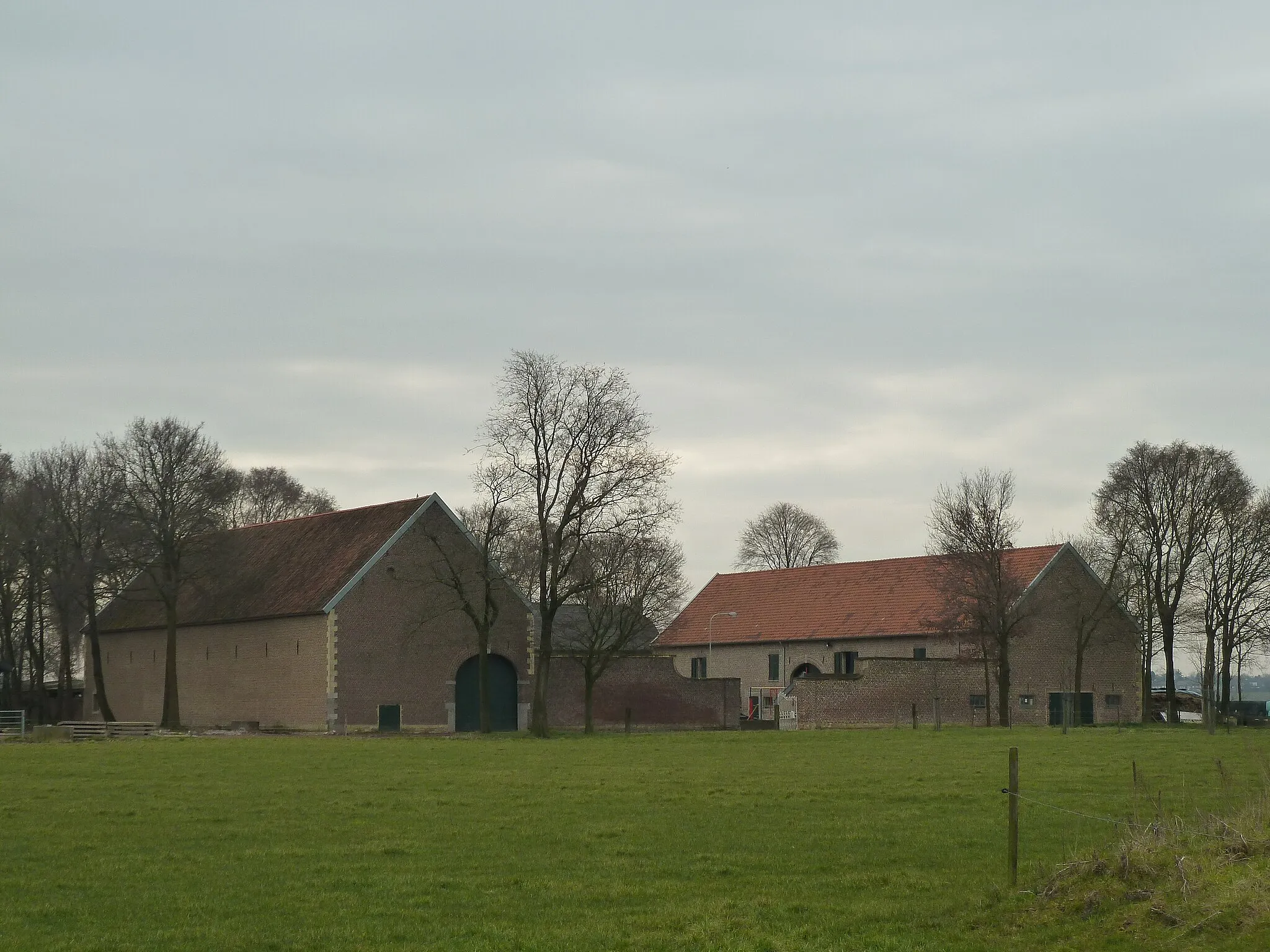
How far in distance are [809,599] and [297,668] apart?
27088 mm

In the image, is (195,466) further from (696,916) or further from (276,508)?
(696,916)

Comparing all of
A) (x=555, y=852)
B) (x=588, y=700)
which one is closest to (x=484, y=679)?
(x=588, y=700)

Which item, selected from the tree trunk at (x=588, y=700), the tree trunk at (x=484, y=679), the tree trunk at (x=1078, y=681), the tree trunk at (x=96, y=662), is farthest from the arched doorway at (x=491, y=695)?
the tree trunk at (x=1078, y=681)

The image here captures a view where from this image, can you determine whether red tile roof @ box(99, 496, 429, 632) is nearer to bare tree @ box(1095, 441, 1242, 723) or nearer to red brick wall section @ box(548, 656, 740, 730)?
red brick wall section @ box(548, 656, 740, 730)

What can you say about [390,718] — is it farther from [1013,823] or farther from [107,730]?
[1013,823]

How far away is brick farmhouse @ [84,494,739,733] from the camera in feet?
176

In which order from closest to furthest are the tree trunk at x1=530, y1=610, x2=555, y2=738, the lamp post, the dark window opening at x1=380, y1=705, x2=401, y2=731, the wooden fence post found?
1. the wooden fence post
2. the tree trunk at x1=530, y1=610, x2=555, y2=738
3. the dark window opening at x1=380, y1=705, x2=401, y2=731
4. the lamp post

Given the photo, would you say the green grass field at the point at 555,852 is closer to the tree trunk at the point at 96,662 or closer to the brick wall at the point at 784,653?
the tree trunk at the point at 96,662

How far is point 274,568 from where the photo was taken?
59.6 meters

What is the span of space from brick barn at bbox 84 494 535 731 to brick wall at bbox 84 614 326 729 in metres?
0.07

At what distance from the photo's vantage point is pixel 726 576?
258 feet

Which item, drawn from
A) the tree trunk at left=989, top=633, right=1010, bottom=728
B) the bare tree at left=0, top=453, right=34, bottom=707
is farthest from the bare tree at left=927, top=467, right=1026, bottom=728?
the bare tree at left=0, top=453, right=34, bottom=707

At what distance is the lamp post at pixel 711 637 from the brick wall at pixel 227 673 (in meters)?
24.5

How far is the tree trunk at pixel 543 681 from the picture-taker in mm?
50812
